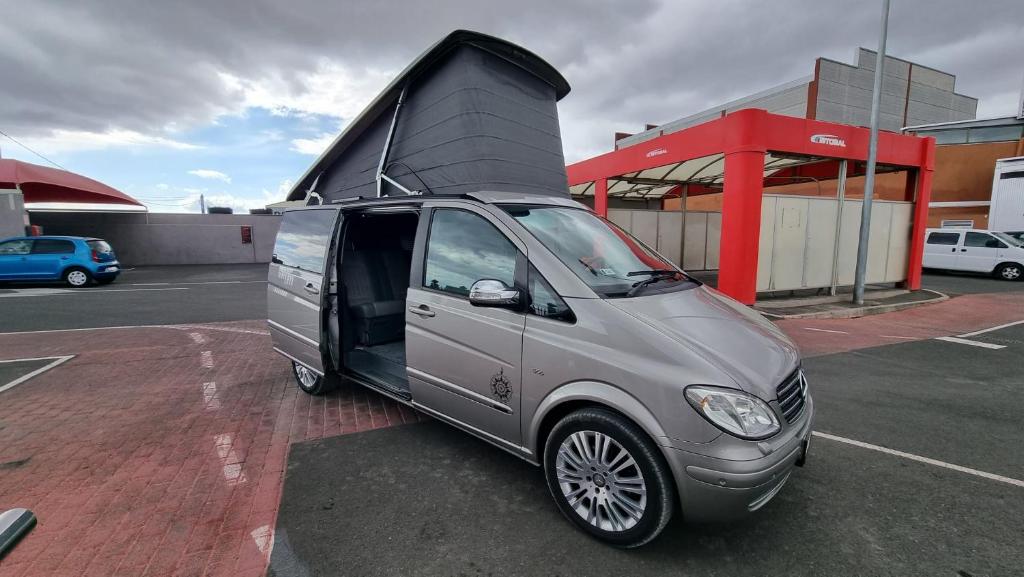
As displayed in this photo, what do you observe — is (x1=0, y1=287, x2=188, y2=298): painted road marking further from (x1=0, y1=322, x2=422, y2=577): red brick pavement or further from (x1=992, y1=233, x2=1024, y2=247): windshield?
(x1=992, y1=233, x2=1024, y2=247): windshield

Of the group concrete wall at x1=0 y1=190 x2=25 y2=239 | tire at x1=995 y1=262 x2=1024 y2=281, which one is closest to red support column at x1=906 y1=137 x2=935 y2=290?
tire at x1=995 y1=262 x2=1024 y2=281

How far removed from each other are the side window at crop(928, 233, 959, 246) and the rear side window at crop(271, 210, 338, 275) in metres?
20.8

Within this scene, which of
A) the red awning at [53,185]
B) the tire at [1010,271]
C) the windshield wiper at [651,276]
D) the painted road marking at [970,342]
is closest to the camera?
the windshield wiper at [651,276]

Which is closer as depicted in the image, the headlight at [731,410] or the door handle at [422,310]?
the headlight at [731,410]

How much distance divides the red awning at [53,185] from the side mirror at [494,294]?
75.7 feet

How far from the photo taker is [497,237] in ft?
9.86

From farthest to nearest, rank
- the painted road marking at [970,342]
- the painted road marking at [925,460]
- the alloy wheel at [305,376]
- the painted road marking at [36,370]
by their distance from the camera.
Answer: the painted road marking at [970,342] → the painted road marking at [36,370] → the alloy wheel at [305,376] → the painted road marking at [925,460]

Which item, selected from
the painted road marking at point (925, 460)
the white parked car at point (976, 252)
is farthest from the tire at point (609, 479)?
the white parked car at point (976, 252)

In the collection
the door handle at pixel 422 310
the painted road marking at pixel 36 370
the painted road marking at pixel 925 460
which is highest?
the door handle at pixel 422 310

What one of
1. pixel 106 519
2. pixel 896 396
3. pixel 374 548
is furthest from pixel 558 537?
pixel 896 396

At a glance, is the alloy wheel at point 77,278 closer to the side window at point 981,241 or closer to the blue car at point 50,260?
the blue car at point 50,260

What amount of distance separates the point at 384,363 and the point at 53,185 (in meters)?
22.9

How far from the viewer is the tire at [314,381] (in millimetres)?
4391

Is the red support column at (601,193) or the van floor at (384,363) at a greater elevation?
the red support column at (601,193)
